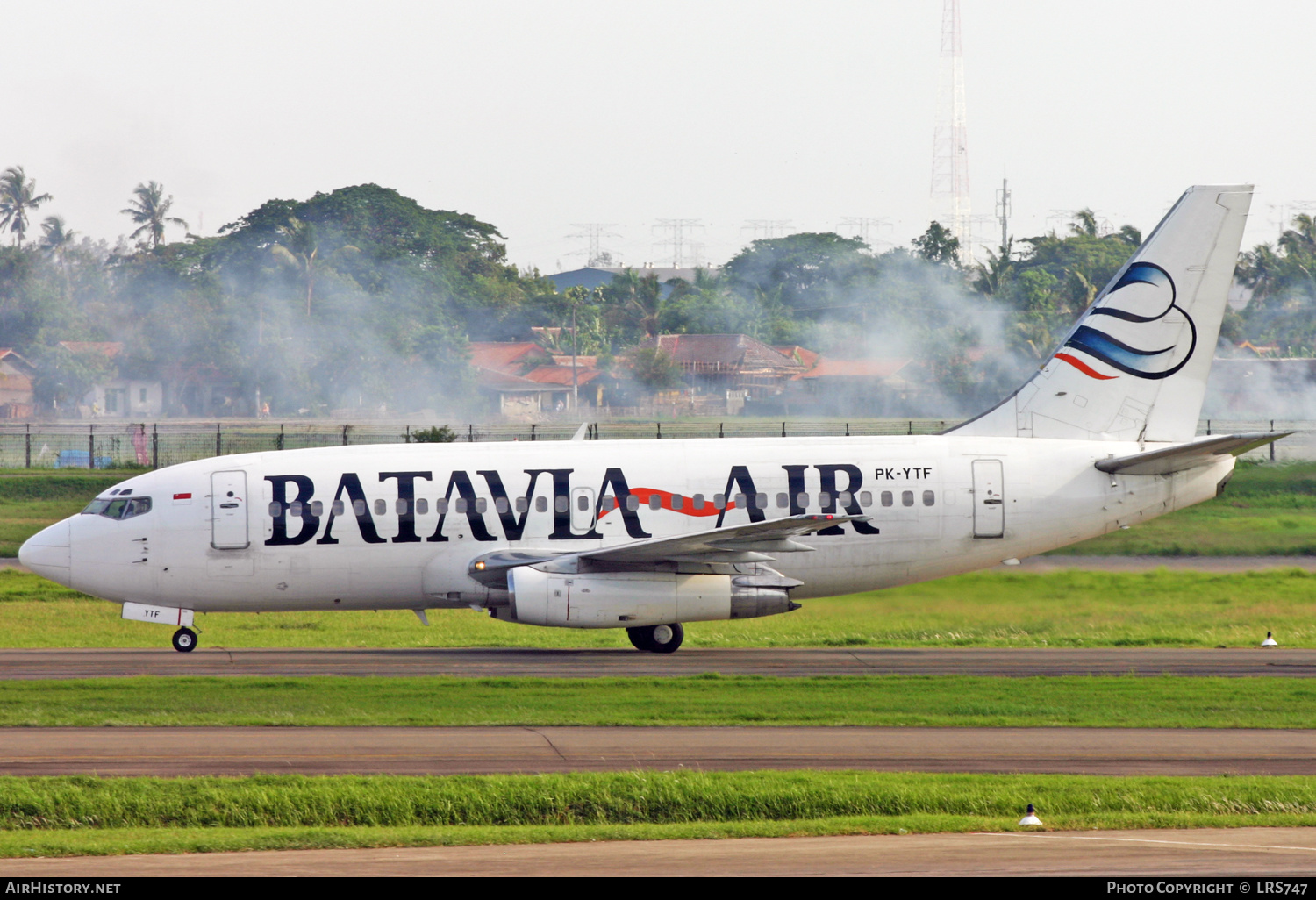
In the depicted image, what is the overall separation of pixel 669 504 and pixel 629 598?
2.29m

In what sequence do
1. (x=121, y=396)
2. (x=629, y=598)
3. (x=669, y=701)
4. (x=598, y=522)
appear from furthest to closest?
(x=121, y=396) → (x=598, y=522) → (x=629, y=598) → (x=669, y=701)

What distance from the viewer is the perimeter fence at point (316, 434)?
6078cm

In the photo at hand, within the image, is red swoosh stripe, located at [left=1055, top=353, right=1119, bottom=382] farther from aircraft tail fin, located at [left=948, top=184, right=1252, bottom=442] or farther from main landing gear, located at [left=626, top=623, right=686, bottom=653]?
main landing gear, located at [left=626, top=623, right=686, bottom=653]

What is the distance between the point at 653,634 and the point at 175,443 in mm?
50609

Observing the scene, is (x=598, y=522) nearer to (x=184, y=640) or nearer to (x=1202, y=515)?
(x=184, y=640)

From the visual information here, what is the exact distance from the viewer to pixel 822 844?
1437 cm

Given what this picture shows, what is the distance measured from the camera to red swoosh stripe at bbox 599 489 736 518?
28.4 meters

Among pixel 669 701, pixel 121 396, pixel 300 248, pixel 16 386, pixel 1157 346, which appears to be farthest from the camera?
pixel 300 248

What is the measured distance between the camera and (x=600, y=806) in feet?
52.9

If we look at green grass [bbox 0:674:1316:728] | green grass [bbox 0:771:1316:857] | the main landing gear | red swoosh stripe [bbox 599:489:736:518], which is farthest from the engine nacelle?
green grass [bbox 0:771:1316:857]

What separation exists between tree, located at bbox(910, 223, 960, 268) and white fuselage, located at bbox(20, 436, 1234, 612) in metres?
84.6

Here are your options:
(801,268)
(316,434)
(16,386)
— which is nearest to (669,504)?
(316,434)

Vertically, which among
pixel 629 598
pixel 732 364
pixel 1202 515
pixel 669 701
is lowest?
pixel 669 701
